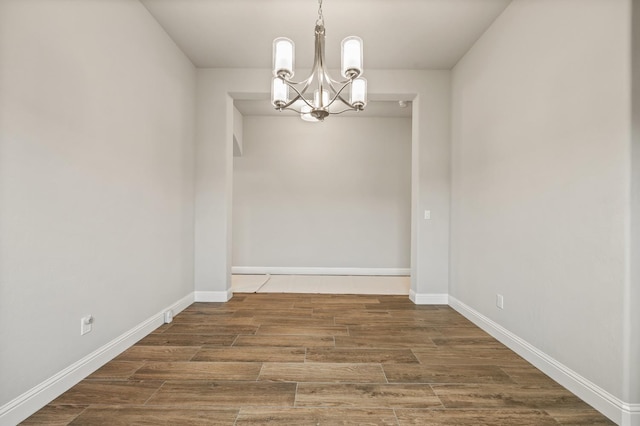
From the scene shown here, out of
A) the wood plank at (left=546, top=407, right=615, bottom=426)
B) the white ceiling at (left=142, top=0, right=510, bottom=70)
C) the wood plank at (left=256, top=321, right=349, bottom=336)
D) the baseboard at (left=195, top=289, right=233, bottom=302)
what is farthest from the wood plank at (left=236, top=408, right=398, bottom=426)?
the white ceiling at (left=142, top=0, right=510, bottom=70)

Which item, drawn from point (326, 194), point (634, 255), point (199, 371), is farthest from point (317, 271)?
point (634, 255)

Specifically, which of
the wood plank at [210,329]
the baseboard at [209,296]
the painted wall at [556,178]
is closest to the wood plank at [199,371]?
the wood plank at [210,329]

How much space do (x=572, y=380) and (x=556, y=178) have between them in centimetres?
122

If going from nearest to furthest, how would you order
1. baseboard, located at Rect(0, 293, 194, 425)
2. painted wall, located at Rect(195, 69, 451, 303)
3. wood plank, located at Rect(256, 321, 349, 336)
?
baseboard, located at Rect(0, 293, 194, 425) → wood plank, located at Rect(256, 321, 349, 336) → painted wall, located at Rect(195, 69, 451, 303)

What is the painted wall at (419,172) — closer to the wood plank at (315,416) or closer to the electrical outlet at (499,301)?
the electrical outlet at (499,301)

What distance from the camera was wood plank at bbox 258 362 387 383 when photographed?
197cm

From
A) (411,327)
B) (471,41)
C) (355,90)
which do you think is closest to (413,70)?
(471,41)

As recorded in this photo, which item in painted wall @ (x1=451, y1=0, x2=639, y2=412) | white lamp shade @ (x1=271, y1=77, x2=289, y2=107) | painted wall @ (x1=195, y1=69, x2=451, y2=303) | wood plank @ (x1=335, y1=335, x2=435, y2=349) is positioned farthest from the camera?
painted wall @ (x1=195, y1=69, x2=451, y2=303)

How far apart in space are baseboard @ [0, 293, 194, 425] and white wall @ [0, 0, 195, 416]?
44 mm

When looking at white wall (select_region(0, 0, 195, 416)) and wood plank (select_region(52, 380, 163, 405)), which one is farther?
wood plank (select_region(52, 380, 163, 405))

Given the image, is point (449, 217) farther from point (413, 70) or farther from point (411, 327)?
point (413, 70)

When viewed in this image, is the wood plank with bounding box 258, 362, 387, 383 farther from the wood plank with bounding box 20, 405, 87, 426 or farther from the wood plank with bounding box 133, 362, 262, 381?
the wood plank with bounding box 20, 405, 87, 426

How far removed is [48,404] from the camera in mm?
1695

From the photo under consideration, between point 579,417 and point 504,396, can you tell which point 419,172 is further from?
point 579,417
